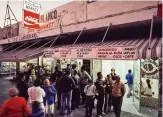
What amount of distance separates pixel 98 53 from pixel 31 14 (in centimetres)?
601

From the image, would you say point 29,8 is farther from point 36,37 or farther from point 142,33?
point 142,33

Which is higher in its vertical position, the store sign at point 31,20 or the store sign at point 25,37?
the store sign at point 31,20

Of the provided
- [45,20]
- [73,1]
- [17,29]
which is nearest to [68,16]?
[73,1]

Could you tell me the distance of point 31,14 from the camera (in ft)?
39.3

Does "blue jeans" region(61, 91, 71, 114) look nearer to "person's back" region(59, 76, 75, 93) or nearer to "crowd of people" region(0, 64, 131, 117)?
"crowd of people" region(0, 64, 131, 117)

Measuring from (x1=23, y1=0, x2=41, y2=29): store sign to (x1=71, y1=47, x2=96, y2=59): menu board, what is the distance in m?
4.53

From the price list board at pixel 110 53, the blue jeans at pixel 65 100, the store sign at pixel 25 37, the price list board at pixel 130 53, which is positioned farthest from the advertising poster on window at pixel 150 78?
the store sign at pixel 25 37

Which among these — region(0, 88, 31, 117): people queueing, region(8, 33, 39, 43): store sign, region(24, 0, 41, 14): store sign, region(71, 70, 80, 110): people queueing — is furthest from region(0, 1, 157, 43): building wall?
region(0, 88, 31, 117): people queueing

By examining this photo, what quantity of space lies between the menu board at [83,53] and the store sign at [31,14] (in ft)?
14.9

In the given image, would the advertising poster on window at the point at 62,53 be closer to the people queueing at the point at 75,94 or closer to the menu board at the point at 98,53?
the menu board at the point at 98,53

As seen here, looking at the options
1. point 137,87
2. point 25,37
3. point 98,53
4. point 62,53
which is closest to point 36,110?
point 62,53

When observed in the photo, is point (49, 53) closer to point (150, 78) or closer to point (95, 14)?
point (95, 14)

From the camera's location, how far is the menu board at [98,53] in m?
6.34

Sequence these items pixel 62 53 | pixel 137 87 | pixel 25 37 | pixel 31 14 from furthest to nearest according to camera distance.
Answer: pixel 25 37 < pixel 31 14 < pixel 137 87 < pixel 62 53
